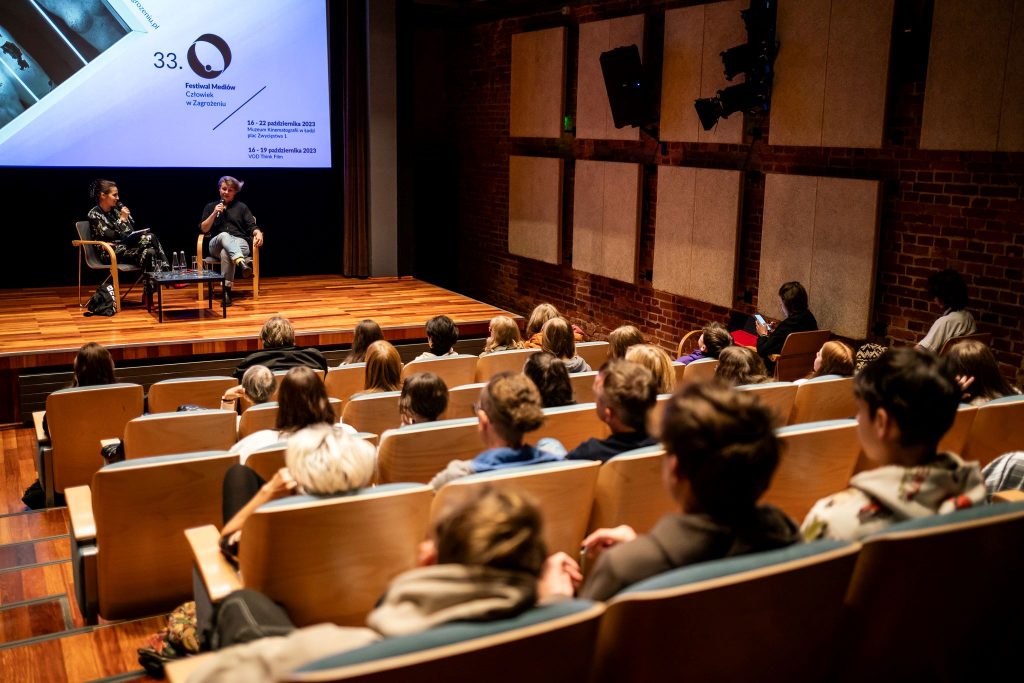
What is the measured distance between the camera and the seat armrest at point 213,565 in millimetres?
2204

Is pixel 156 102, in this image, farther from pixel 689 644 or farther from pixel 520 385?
pixel 689 644

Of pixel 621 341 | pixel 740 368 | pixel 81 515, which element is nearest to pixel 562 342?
pixel 621 341

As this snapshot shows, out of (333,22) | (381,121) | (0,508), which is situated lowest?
(0,508)

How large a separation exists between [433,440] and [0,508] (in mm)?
3152

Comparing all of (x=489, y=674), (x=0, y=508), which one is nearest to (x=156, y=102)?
(x=0, y=508)

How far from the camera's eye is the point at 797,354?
5.57 meters

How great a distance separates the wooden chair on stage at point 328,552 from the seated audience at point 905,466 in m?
0.97

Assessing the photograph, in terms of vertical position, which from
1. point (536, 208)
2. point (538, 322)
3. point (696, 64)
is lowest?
point (538, 322)

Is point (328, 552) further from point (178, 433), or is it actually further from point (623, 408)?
point (178, 433)

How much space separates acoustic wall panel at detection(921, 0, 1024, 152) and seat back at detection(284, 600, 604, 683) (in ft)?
15.0

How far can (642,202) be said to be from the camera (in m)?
8.11

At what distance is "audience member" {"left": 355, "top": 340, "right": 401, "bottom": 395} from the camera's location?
14.0 ft

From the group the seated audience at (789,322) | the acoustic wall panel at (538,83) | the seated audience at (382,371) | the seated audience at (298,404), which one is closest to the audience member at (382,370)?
A: the seated audience at (382,371)

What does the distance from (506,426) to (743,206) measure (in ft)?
16.2
